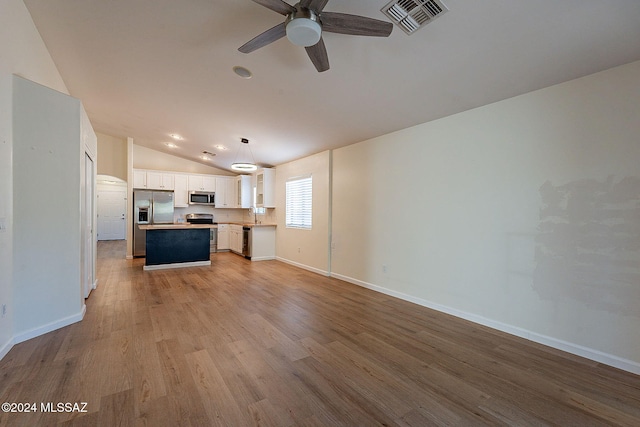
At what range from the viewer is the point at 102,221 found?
10.8 metres

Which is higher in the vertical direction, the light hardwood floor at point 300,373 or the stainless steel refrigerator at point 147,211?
the stainless steel refrigerator at point 147,211

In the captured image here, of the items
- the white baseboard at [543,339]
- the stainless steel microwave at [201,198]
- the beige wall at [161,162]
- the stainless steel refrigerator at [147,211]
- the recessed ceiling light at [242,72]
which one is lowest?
the white baseboard at [543,339]

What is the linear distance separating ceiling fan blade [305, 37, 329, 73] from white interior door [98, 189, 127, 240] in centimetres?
1210

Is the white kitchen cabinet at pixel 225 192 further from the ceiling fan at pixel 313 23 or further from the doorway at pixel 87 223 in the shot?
the ceiling fan at pixel 313 23

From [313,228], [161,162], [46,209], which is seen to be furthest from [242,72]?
[161,162]

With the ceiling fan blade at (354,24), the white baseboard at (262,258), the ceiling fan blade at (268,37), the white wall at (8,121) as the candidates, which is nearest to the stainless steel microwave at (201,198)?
the white baseboard at (262,258)

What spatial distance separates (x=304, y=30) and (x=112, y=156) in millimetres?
7775

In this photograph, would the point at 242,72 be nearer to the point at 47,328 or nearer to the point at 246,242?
the point at 47,328

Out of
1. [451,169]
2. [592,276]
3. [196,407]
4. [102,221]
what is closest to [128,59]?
[196,407]

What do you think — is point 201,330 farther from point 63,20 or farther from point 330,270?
point 63,20

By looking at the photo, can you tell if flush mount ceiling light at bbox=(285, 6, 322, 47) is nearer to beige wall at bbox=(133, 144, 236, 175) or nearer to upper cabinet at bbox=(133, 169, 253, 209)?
upper cabinet at bbox=(133, 169, 253, 209)

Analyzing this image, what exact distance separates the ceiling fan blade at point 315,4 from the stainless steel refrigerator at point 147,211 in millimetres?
7215

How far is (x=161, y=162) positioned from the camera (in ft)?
27.2

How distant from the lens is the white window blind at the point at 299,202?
242 inches
